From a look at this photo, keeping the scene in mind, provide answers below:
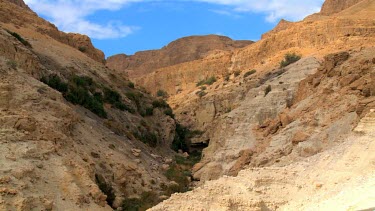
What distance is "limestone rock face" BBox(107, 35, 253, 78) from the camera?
309 feet

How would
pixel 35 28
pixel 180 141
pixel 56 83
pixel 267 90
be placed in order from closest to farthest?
pixel 56 83, pixel 267 90, pixel 35 28, pixel 180 141

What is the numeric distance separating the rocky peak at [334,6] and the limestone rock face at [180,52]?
69.4ft

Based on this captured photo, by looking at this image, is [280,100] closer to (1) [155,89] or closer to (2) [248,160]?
(2) [248,160]

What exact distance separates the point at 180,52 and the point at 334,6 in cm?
3129

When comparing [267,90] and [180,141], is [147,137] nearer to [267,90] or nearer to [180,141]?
[180,141]

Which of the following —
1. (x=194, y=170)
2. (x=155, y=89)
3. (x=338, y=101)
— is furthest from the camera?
(x=155, y=89)

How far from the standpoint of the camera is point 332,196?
1142cm

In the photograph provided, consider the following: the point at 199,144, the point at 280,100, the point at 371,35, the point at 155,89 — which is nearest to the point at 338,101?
the point at 280,100

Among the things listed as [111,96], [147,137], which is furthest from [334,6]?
[147,137]

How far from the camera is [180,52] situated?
9656 cm

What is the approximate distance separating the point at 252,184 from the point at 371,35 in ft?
120

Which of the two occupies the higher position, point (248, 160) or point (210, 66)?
point (210, 66)

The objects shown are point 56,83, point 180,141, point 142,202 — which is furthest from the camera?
point 180,141

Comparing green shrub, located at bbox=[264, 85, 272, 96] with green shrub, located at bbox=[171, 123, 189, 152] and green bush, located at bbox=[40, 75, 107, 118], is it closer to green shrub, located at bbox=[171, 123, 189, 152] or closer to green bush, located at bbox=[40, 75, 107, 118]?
green shrub, located at bbox=[171, 123, 189, 152]
